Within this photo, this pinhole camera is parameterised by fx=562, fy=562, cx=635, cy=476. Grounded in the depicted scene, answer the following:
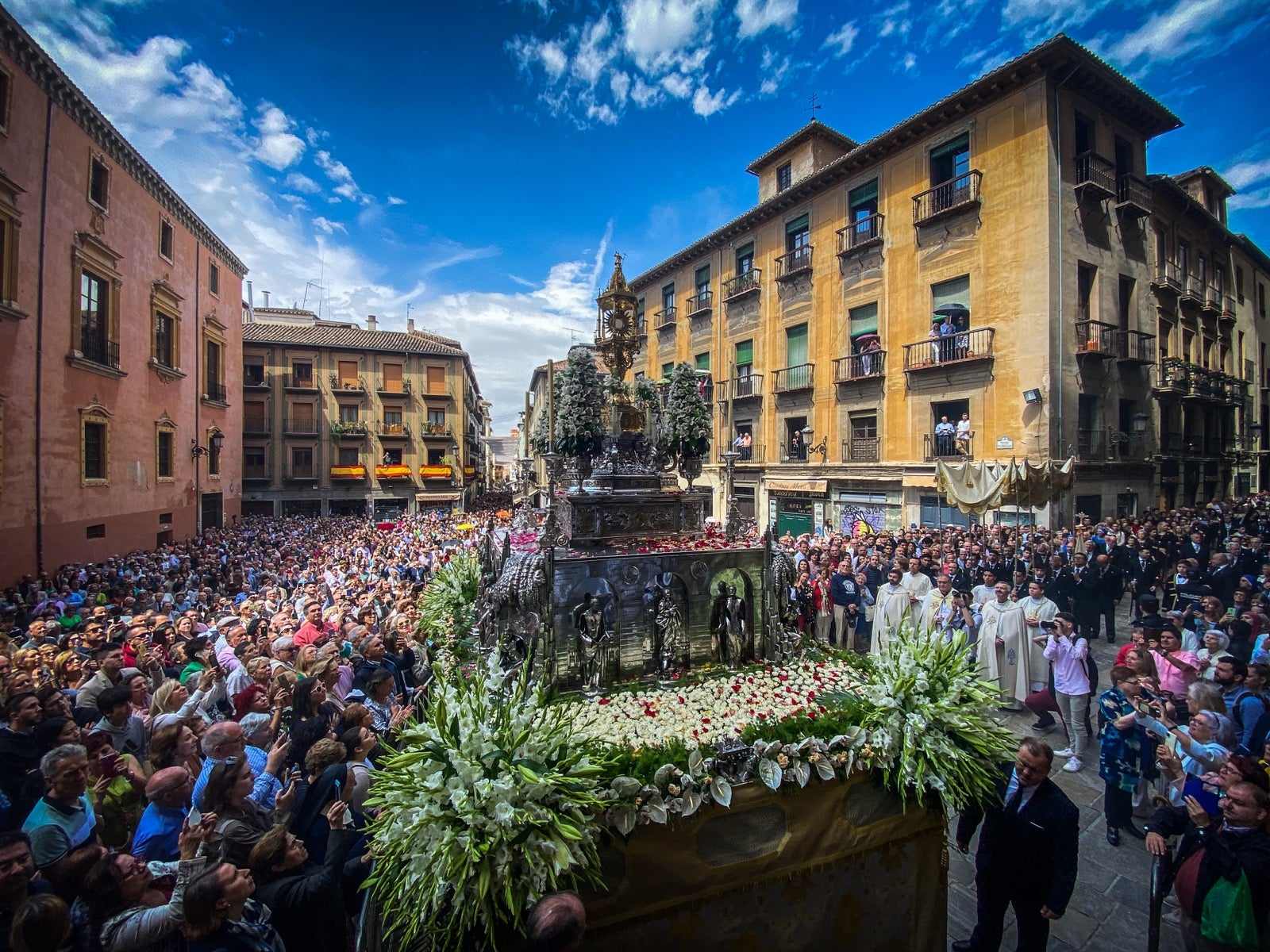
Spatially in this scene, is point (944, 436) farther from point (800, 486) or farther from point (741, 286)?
point (741, 286)

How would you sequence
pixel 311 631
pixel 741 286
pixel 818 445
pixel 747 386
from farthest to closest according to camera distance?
pixel 741 286 → pixel 747 386 → pixel 818 445 → pixel 311 631

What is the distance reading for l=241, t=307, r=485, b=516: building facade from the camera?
37.1 m

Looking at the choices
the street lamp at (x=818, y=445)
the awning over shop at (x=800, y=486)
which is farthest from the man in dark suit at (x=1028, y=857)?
the street lamp at (x=818, y=445)

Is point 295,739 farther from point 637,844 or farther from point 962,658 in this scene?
point 962,658

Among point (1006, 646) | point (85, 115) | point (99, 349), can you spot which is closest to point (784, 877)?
point (1006, 646)

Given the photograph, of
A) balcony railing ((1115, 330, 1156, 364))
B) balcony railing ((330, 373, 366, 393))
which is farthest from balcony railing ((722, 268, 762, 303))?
balcony railing ((330, 373, 366, 393))

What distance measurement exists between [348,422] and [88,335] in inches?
828

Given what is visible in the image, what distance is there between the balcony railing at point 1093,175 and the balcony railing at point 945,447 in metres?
8.01

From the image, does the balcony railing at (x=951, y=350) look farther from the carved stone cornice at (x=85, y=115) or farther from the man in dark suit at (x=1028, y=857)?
the carved stone cornice at (x=85, y=115)

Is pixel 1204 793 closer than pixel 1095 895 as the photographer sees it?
Yes

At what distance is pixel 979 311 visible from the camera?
18172 millimetres

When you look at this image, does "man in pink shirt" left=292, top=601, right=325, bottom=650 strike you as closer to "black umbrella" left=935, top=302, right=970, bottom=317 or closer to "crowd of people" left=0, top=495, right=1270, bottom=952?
"crowd of people" left=0, top=495, right=1270, bottom=952

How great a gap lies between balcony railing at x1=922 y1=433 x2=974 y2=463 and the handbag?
51.6 ft

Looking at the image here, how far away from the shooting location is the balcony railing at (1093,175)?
16.9 meters
